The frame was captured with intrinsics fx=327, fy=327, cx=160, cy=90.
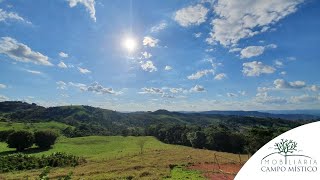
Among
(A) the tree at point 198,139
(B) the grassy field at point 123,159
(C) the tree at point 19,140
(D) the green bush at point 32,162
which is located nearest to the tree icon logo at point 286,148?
(B) the grassy field at point 123,159

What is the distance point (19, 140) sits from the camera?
10981cm

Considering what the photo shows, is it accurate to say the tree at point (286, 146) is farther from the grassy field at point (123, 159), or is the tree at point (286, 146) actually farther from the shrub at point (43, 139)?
the shrub at point (43, 139)

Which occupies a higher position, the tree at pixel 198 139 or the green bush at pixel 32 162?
the tree at pixel 198 139

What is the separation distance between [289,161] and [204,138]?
10786cm

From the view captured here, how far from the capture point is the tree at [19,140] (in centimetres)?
10950

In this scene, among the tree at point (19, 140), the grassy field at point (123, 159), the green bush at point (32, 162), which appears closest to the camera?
the grassy field at point (123, 159)

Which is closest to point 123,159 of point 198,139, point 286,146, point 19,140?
point 198,139

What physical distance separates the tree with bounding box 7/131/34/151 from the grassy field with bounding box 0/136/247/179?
234cm

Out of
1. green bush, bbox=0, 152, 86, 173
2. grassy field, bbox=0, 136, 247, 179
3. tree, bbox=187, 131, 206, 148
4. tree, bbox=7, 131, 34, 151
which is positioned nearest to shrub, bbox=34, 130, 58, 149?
grassy field, bbox=0, 136, 247, 179

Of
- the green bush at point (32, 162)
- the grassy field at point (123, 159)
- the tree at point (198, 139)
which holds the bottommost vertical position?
the green bush at point (32, 162)

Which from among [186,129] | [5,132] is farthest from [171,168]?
[5,132]

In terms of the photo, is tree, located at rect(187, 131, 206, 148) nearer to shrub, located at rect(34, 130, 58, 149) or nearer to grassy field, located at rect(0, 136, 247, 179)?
grassy field, located at rect(0, 136, 247, 179)

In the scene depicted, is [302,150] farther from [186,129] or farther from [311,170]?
[186,129]

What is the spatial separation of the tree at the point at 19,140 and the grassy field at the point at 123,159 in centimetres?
234
